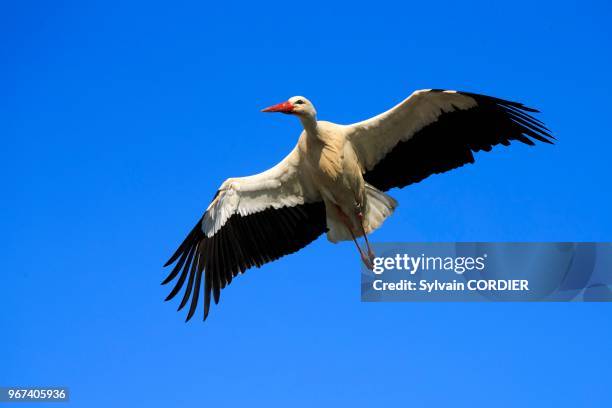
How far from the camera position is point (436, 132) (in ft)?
32.3

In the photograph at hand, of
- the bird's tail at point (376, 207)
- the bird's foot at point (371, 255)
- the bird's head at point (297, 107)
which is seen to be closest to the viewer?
the bird's head at point (297, 107)

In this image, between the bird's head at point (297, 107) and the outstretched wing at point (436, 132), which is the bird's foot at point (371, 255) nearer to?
the outstretched wing at point (436, 132)

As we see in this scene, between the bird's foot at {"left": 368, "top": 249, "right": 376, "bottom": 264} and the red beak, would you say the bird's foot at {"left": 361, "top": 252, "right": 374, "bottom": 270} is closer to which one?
the bird's foot at {"left": 368, "top": 249, "right": 376, "bottom": 264}

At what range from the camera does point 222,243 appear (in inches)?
407

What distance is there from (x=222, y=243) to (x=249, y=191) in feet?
1.96

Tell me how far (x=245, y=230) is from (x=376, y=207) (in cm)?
137

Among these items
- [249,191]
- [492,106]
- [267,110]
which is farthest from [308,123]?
[492,106]

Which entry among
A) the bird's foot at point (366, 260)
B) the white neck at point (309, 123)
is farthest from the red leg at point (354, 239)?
the white neck at point (309, 123)

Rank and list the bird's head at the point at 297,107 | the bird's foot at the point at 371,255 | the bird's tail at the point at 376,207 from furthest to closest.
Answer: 1. the bird's foot at the point at 371,255
2. the bird's tail at the point at 376,207
3. the bird's head at the point at 297,107

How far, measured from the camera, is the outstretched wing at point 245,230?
10242mm

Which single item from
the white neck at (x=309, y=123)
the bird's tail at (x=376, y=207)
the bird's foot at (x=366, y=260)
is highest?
the white neck at (x=309, y=123)

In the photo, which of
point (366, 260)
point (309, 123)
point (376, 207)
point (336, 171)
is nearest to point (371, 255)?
point (366, 260)

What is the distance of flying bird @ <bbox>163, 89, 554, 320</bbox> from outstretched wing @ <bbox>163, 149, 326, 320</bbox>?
0.03 feet

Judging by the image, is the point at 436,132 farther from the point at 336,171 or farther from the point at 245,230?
the point at 245,230
